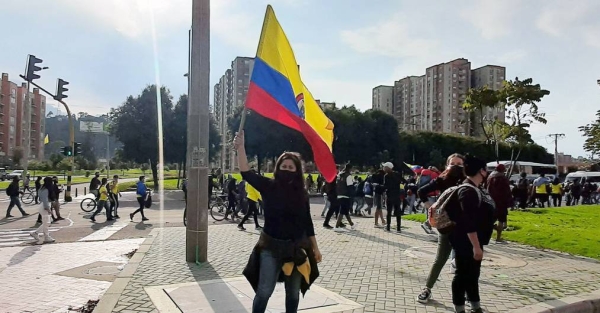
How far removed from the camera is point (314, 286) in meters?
6.29

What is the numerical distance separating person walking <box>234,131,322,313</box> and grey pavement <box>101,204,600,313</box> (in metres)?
1.51

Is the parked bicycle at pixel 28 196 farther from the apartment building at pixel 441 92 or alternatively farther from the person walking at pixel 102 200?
the apartment building at pixel 441 92

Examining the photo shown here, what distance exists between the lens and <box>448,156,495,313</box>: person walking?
4.67 m

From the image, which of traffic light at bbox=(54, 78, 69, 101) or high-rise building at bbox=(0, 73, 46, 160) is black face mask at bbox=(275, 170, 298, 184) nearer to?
traffic light at bbox=(54, 78, 69, 101)

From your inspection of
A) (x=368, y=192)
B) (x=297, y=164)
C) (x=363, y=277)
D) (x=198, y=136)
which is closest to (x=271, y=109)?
(x=297, y=164)

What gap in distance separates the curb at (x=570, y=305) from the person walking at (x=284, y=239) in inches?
112

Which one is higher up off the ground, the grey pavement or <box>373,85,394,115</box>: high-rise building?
<box>373,85,394,115</box>: high-rise building

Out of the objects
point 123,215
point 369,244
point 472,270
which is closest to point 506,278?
point 472,270

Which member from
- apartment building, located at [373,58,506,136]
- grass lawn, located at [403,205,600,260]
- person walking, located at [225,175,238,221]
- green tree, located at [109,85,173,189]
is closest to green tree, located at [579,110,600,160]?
grass lawn, located at [403,205,600,260]

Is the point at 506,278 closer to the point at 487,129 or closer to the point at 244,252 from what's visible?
the point at 244,252

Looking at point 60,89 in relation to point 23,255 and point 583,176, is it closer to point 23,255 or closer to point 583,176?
point 23,255

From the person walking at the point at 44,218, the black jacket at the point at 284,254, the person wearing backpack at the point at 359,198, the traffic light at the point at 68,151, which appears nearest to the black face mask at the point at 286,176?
the black jacket at the point at 284,254

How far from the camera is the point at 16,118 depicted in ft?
348

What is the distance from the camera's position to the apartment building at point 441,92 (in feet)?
337
